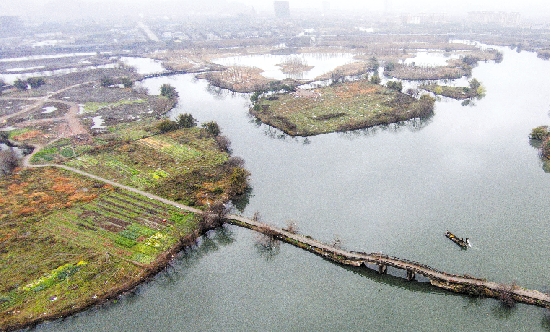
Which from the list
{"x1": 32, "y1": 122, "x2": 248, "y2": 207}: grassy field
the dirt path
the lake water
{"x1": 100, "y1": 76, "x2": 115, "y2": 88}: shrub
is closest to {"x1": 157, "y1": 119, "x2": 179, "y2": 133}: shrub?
{"x1": 32, "y1": 122, "x2": 248, "y2": 207}: grassy field

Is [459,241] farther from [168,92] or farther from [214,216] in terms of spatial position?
[168,92]

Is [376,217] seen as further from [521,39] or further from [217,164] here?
[521,39]

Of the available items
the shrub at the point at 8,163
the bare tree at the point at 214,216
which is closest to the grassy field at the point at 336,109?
the bare tree at the point at 214,216

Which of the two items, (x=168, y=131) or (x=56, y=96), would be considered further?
(x=56, y=96)

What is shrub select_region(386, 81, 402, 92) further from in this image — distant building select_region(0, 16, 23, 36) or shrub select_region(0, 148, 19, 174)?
distant building select_region(0, 16, 23, 36)

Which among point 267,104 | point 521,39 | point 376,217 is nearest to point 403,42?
point 521,39

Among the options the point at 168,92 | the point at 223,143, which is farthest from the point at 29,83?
the point at 223,143
